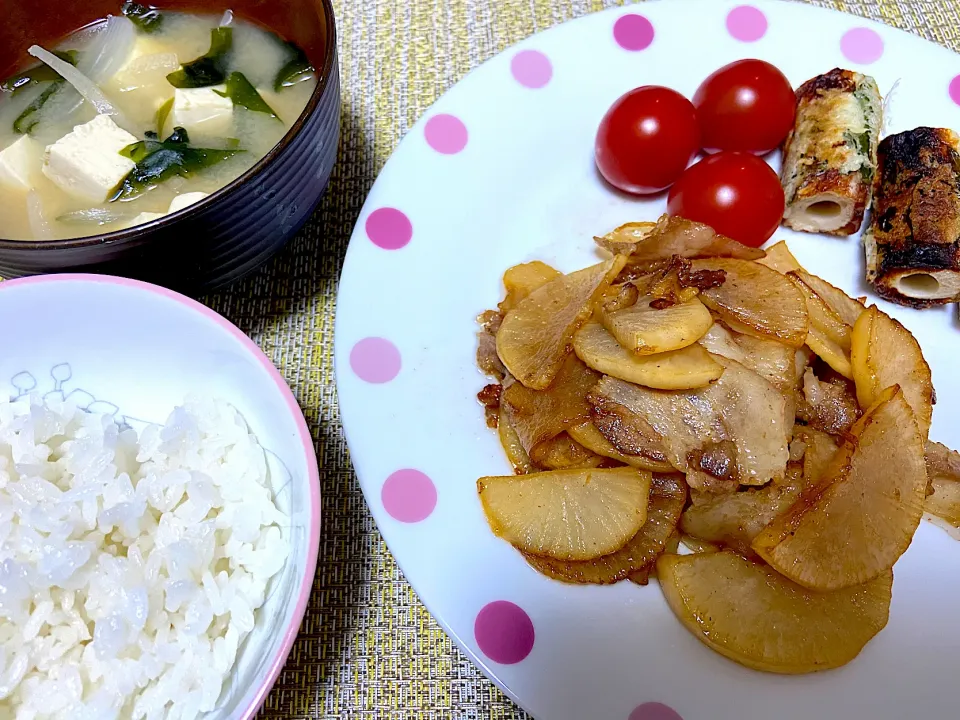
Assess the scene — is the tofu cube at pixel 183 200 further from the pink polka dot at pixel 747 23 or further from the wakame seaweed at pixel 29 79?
the pink polka dot at pixel 747 23

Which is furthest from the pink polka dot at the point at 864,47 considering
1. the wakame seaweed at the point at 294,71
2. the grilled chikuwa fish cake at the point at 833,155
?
the wakame seaweed at the point at 294,71

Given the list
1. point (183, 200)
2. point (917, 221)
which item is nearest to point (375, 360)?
point (183, 200)

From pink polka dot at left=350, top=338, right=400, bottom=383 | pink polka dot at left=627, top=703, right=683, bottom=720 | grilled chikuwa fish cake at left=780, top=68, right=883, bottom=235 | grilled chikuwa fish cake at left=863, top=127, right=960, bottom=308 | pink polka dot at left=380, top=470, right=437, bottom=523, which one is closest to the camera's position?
pink polka dot at left=627, top=703, right=683, bottom=720

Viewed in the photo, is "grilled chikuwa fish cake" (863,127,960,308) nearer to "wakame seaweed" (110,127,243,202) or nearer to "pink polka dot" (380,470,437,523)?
"pink polka dot" (380,470,437,523)

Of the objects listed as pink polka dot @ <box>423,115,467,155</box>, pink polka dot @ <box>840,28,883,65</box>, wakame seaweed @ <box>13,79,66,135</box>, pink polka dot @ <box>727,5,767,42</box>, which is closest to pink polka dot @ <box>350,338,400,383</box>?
pink polka dot @ <box>423,115,467,155</box>

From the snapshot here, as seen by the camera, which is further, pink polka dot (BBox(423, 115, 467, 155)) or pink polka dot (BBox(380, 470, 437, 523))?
pink polka dot (BBox(423, 115, 467, 155))

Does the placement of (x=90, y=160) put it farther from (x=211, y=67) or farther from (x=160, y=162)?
(x=211, y=67)

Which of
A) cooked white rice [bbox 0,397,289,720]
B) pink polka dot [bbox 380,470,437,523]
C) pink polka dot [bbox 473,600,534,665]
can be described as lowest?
pink polka dot [bbox 473,600,534,665]
